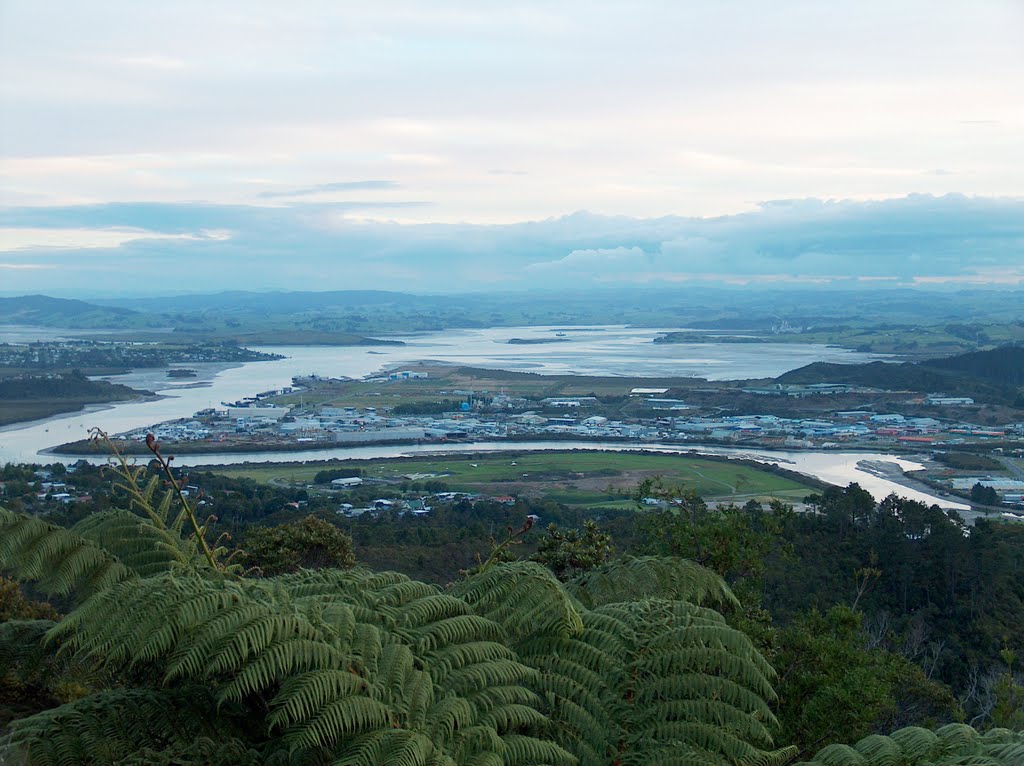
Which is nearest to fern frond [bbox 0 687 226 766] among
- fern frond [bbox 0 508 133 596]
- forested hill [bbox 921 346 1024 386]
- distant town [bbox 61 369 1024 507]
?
fern frond [bbox 0 508 133 596]

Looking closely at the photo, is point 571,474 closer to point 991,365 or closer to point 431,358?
point 991,365

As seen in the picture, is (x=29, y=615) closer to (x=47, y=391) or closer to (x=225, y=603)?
(x=225, y=603)

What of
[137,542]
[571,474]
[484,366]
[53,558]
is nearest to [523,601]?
[137,542]

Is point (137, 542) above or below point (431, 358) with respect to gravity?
above

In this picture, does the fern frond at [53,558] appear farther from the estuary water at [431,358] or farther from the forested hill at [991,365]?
the forested hill at [991,365]

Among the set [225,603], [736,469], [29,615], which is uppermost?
[225,603]

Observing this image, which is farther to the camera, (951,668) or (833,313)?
(833,313)

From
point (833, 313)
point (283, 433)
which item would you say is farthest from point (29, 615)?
point (833, 313)
